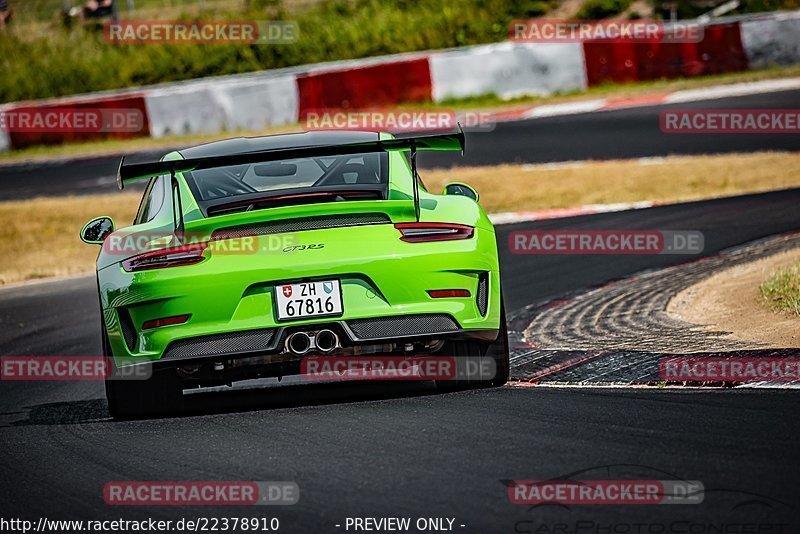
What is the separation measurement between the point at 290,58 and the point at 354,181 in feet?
86.6

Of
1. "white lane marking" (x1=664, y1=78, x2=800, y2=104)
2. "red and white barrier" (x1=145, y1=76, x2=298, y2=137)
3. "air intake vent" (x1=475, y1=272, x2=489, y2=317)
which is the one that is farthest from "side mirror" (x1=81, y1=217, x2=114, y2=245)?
"red and white barrier" (x1=145, y1=76, x2=298, y2=137)

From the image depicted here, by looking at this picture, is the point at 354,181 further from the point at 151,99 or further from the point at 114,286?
the point at 151,99

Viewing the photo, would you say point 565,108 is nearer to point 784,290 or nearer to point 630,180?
point 630,180

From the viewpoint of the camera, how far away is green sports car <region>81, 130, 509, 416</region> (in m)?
5.98

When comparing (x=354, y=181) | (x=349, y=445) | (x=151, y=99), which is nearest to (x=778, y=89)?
(x=151, y=99)

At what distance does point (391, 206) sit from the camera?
6.25 m

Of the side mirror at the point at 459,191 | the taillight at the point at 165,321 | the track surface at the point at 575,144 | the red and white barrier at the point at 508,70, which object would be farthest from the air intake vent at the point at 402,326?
the red and white barrier at the point at 508,70

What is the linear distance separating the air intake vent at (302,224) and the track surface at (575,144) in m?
12.3

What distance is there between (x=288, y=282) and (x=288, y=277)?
0.03 m

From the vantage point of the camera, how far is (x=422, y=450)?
518cm

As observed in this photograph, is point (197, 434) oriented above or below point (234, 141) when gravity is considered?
below

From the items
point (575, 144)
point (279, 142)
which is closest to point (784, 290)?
point (279, 142)

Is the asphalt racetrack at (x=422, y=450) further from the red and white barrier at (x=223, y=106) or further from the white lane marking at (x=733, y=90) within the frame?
the red and white barrier at (x=223, y=106)

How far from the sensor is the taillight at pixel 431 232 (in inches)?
242
